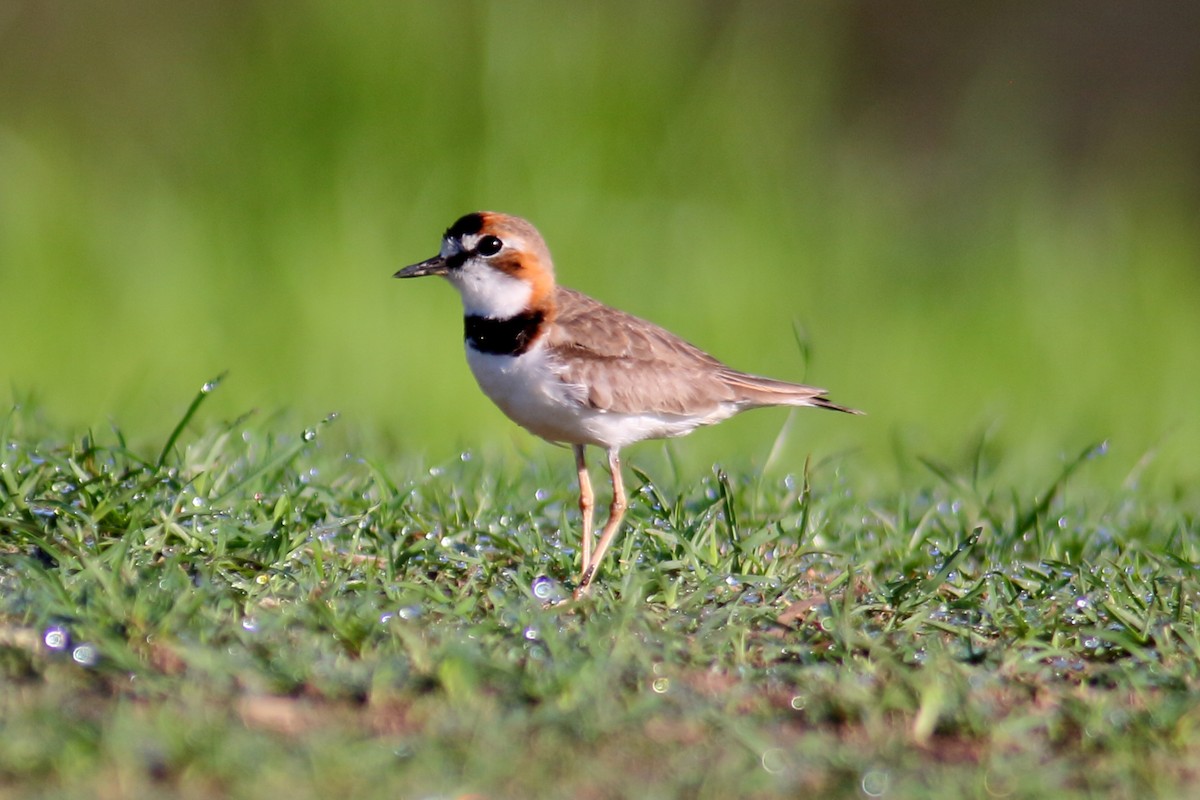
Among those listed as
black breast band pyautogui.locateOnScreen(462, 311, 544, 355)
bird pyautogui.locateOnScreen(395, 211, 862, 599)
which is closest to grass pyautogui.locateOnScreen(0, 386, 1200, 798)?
bird pyautogui.locateOnScreen(395, 211, 862, 599)

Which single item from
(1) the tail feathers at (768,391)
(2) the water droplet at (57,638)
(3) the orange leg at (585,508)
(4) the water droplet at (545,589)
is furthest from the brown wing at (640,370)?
(2) the water droplet at (57,638)

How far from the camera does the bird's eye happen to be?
4898 millimetres

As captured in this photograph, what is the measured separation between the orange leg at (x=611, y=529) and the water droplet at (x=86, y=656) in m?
1.22

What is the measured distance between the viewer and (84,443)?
187 inches

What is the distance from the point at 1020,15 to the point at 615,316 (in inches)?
358

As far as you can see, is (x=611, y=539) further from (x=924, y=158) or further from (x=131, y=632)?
(x=924, y=158)

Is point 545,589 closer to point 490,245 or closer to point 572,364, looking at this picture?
point 572,364

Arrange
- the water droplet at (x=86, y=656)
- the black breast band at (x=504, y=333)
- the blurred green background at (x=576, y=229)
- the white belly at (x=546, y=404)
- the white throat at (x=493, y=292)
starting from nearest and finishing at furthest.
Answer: the water droplet at (x=86, y=656)
the white belly at (x=546, y=404)
the black breast band at (x=504, y=333)
the white throat at (x=493, y=292)
the blurred green background at (x=576, y=229)

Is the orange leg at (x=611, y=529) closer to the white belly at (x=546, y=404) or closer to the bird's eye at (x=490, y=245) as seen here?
the white belly at (x=546, y=404)

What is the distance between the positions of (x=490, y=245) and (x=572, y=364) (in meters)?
0.55

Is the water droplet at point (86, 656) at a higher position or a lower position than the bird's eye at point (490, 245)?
lower

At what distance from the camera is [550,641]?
3527 mm

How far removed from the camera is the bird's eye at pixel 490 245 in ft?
16.1

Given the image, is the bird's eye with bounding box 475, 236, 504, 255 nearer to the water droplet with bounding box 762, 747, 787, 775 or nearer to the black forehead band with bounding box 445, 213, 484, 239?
the black forehead band with bounding box 445, 213, 484, 239
